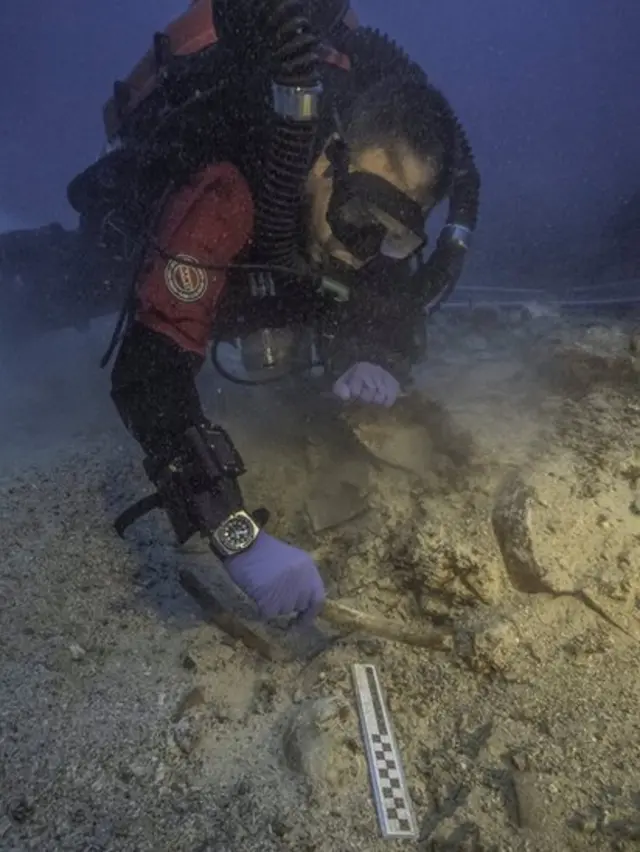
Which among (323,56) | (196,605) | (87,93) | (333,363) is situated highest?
(87,93)

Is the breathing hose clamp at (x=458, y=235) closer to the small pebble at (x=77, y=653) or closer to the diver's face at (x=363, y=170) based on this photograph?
the diver's face at (x=363, y=170)

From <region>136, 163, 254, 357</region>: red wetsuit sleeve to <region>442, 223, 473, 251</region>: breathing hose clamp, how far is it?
5.23 feet

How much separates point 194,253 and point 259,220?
322mm

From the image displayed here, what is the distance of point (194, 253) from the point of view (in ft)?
8.48

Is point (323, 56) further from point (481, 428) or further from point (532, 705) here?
point (532, 705)

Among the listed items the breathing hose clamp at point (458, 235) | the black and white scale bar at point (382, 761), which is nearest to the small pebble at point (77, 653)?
the black and white scale bar at point (382, 761)

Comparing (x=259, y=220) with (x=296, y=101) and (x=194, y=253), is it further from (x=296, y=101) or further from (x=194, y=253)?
(x=296, y=101)

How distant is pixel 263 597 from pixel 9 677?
910 mm

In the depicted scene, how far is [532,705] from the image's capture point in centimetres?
212

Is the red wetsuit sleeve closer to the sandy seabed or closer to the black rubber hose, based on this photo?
the black rubber hose

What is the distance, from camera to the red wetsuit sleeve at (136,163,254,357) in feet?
8.32

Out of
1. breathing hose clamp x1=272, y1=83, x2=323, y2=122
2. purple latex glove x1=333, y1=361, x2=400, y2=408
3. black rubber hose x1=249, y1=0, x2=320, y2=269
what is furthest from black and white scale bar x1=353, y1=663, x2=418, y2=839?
breathing hose clamp x1=272, y1=83, x2=323, y2=122

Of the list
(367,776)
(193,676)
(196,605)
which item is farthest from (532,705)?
(196,605)

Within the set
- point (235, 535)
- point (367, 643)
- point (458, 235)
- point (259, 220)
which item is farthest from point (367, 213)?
point (367, 643)
